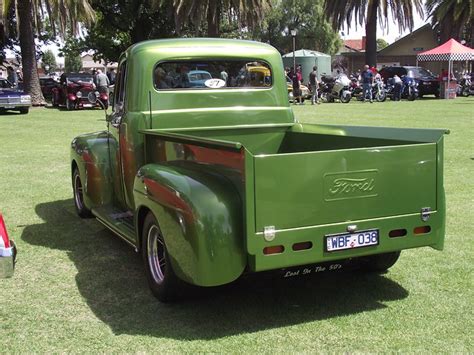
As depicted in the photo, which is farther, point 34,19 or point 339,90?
point 339,90

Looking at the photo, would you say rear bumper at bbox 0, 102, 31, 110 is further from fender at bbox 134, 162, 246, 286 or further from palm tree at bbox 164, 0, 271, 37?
fender at bbox 134, 162, 246, 286

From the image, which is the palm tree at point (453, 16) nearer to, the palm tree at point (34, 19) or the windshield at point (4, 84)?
the palm tree at point (34, 19)

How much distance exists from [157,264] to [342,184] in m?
1.55

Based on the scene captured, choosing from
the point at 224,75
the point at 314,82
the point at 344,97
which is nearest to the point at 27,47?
the point at 314,82

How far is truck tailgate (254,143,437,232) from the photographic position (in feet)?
11.3

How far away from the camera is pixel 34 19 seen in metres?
26.5

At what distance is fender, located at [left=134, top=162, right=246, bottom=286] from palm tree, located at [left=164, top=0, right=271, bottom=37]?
2645cm

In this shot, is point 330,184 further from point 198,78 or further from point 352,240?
point 198,78

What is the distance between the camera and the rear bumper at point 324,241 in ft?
11.3

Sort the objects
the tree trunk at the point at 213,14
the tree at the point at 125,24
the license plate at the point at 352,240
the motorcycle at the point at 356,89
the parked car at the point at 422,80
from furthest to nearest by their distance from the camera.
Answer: the tree at the point at 125,24, the parked car at the point at 422,80, the motorcycle at the point at 356,89, the tree trunk at the point at 213,14, the license plate at the point at 352,240

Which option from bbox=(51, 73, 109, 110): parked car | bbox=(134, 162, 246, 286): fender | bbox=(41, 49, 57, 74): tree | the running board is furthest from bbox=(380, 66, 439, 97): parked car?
bbox=(41, 49, 57, 74): tree

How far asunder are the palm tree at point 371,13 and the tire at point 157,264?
2931cm

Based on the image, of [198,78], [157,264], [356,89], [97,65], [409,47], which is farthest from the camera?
[97,65]

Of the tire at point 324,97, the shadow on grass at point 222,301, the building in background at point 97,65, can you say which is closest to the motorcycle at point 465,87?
the tire at point 324,97
